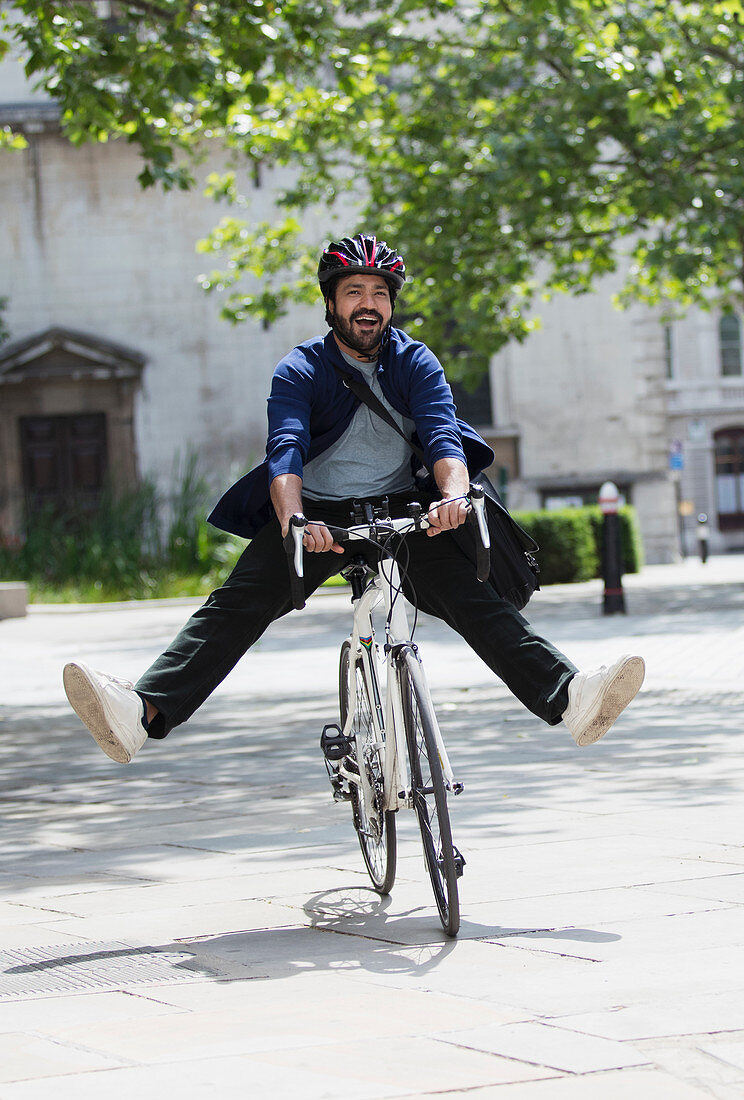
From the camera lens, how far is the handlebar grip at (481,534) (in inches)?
168

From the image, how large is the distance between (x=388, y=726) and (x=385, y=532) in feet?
1.73

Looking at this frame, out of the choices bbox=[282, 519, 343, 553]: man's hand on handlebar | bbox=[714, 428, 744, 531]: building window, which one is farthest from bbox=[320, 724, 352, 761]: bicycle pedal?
bbox=[714, 428, 744, 531]: building window

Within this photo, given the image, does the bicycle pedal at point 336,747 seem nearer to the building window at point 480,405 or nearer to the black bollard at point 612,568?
the black bollard at point 612,568

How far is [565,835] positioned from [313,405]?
6.13 feet

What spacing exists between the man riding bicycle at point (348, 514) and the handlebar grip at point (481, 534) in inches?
1.8

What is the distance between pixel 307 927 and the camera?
4371 millimetres

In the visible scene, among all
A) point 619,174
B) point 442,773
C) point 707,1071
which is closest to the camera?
point 707,1071

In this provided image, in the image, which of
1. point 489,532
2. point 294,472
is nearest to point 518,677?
point 489,532

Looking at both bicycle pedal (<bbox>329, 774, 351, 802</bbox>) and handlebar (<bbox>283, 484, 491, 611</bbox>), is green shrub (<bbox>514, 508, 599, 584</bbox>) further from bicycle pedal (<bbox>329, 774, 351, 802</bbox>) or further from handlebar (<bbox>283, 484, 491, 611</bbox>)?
handlebar (<bbox>283, 484, 491, 611</bbox>)

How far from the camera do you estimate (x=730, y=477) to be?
5538cm

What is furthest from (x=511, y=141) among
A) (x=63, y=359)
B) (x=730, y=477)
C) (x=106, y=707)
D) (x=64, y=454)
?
(x=730, y=477)

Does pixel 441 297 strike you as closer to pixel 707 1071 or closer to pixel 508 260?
pixel 508 260

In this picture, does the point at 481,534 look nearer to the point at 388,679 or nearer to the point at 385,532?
the point at 385,532

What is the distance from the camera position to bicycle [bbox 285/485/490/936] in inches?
162
